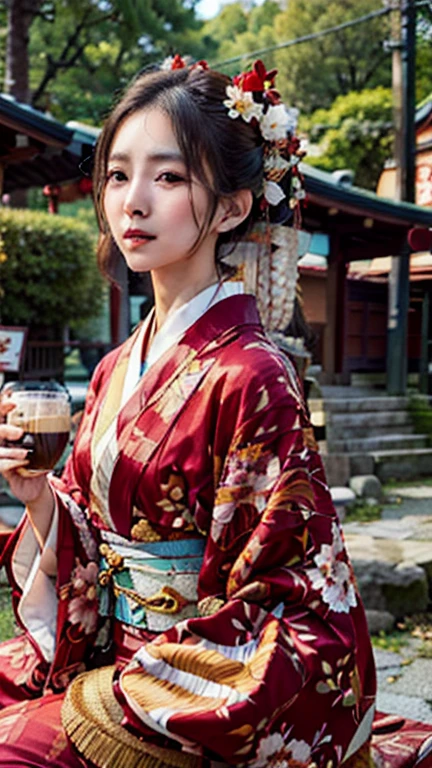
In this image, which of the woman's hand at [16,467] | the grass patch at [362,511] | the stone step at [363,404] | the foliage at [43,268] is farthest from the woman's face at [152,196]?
the stone step at [363,404]

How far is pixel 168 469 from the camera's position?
5.74ft

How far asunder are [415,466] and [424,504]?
2.22 metres

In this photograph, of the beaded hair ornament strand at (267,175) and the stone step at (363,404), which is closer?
the beaded hair ornament strand at (267,175)

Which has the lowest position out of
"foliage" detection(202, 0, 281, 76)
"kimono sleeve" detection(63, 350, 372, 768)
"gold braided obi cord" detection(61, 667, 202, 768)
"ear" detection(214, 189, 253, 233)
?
"gold braided obi cord" detection(61, 667, 202, 768)

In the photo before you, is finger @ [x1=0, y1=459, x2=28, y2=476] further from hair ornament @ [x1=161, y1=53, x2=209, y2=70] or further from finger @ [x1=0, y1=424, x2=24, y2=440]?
hair ornament @ [x1=161, y1=53, x2=209, y2=70]

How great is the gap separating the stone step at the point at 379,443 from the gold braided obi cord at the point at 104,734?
9.61m

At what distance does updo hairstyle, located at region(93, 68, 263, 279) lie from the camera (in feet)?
6.12

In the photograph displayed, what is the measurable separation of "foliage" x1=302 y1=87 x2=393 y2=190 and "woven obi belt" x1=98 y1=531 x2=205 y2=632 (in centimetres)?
1898

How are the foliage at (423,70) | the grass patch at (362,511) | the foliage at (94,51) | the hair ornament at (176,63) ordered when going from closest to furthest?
the hair ornament at (176,63), the grass patch at (362,511), the foliage at (423,70), the foliage at (94,51)

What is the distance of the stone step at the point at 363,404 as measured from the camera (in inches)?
489

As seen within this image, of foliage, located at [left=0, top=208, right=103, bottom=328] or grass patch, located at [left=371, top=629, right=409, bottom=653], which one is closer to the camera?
grass patch, located at [left=371, top=629, right=409, bottom=653]

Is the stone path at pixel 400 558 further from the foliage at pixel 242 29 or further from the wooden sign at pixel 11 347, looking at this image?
the foliage at pixel 242 29

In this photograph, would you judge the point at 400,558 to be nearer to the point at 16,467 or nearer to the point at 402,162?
the point at 16,467

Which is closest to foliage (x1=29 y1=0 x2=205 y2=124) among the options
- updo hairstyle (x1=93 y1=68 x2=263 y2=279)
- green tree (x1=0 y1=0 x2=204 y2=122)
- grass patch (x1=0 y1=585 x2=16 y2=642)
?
green tree (x1=0 y1=0 x2=204 y2=122)
